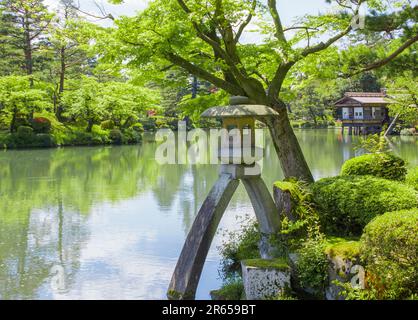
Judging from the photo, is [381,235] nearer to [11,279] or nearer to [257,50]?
[257,50]

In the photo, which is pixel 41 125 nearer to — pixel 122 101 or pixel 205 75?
pixel 122 101

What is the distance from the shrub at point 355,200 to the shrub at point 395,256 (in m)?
1.06

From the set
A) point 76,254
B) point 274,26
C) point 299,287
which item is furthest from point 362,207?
point 76,254

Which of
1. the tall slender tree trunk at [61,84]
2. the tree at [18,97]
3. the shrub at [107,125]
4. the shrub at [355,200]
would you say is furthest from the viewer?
the shrub at [107,125]

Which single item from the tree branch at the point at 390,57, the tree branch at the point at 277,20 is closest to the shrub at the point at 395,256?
the tree branch at the point at 390,57

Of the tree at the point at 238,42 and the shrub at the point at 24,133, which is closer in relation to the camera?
the tree at the point at 238,42

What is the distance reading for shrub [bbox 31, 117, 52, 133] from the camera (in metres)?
24.8

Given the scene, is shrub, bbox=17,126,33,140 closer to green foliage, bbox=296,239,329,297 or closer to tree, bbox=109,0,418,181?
tree, bbox=109,0,418,181

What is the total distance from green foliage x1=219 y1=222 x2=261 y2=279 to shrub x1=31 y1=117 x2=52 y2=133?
69.2ft

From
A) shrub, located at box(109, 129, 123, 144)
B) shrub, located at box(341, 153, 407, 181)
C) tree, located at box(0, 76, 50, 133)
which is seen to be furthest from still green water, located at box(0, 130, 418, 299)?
shrub, located at box(109, 129, 123, 144)

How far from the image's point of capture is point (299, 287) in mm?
4527

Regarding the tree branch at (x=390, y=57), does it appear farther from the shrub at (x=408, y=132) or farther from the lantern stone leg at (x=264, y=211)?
the shrub at (x=408, y=132)

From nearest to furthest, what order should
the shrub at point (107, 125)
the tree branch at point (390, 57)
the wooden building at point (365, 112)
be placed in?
1. the tree branch at point (390, 57)
2. the shrub at point (107, 125)
3. the wooden building at point (365, 112)

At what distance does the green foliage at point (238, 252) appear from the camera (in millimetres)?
5863
